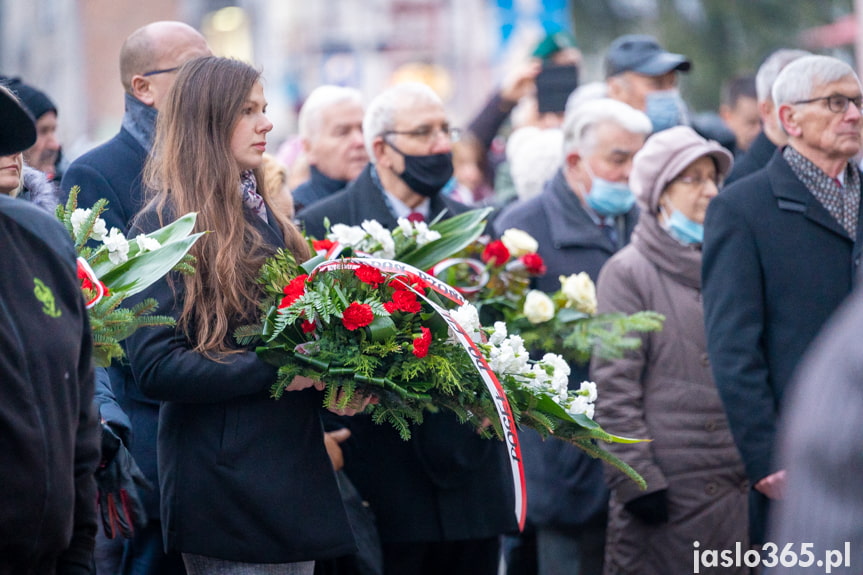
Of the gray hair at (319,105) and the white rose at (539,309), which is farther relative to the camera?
the gray hair at (319,105)

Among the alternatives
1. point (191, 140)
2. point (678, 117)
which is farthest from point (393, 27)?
point (191, 140)

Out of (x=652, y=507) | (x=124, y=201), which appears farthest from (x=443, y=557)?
(x=124, y=201)

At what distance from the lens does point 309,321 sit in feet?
13.0

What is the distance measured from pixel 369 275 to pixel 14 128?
4.35ft

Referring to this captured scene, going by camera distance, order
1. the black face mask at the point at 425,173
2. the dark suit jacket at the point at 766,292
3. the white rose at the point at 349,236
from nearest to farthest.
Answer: the white rose at the point at 349,236 → the dark suit jacket at the point at 766,292 → the black face mask at the point at 425,173

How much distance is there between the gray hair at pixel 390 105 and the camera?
591 cm

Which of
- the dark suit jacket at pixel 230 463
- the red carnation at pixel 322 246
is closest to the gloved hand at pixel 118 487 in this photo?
the dark suit jacket at pixel 230 463

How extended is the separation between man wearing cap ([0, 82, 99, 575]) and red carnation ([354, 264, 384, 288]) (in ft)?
3.61

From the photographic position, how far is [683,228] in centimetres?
575

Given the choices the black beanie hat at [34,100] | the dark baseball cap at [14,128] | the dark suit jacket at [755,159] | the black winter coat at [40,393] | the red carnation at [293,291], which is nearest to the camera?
the black winter coat at [40,393]

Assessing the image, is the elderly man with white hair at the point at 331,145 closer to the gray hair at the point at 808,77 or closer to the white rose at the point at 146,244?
the gray hair at the point at 808,77

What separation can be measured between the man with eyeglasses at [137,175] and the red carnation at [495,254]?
1418 mm

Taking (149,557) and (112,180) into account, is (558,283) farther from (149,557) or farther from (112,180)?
(149,557)

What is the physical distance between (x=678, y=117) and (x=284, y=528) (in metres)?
4.56
